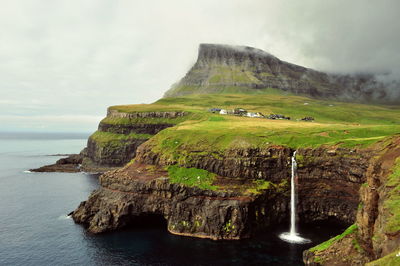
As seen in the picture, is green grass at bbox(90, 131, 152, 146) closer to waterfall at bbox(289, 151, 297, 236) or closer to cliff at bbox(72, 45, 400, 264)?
cliff at bbox(72, 45, 400, 264)

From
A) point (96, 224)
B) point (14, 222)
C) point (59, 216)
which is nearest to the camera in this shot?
point (96, 224)

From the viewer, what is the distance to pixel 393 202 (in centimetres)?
4106

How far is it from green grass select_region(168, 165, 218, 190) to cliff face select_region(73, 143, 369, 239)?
1.44 meters

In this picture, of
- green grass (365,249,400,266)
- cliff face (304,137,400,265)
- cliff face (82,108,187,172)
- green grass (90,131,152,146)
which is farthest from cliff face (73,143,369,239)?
green grass (90,131,152,146)

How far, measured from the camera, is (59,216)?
88.9 meters

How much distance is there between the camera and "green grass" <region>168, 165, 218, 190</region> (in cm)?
7906

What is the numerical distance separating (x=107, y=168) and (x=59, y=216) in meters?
91.3

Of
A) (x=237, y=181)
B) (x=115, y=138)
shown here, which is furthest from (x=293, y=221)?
(x=115, y=138)

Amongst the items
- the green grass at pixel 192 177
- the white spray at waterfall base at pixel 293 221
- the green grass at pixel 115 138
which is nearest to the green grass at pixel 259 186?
the white spray at waterfall base at pixel 293 221

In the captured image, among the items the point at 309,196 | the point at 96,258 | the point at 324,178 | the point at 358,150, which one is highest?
the point at 358,150

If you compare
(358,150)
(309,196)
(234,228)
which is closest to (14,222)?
(234,228)

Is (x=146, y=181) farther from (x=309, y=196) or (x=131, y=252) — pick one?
(x=309, y=196)

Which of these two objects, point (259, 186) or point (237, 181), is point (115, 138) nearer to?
point (237, 181)

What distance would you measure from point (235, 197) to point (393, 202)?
128ft
